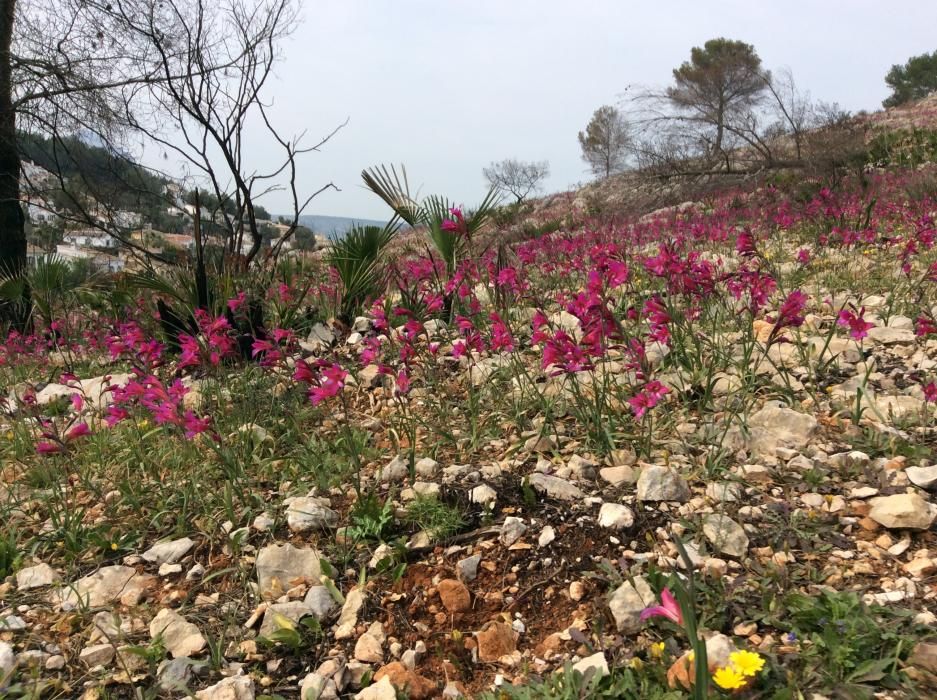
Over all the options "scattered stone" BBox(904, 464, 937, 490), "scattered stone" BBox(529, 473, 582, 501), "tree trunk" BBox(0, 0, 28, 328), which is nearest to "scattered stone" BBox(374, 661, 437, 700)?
"scattered stone" BBox(529, 473, 582, 501)

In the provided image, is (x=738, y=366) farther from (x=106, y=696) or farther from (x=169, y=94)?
(x=169, y=94)

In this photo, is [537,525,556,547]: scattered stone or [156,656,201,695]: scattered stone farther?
[537,525,556,547]: scattered stone

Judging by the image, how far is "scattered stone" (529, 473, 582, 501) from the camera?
2.31 meters

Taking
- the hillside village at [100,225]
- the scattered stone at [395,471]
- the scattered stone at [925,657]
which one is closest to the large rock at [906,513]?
the scattered stone at [925,657]

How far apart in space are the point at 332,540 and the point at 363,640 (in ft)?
1.74

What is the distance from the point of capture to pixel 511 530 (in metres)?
2.16

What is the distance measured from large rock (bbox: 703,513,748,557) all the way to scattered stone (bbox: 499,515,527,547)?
0.59m

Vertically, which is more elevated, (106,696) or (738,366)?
(738,366)

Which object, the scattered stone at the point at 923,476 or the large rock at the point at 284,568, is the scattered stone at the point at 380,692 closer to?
the large rock at the point at 284,568

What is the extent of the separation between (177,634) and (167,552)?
517 millimetres

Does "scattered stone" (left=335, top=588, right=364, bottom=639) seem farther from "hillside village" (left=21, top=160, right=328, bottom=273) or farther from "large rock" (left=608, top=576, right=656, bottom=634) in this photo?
"hillside village" (left=21, top=160, right=328, bottom=273)

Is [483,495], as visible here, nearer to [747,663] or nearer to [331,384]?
[331,384]

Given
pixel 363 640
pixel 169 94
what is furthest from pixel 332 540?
pixel 169 94

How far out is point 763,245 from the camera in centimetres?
688
